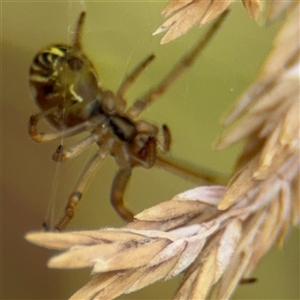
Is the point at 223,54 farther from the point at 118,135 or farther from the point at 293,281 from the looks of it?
the point at 293,281

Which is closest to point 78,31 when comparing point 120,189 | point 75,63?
point 75,63

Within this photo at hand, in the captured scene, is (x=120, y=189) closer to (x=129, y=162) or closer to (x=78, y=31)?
(x=129, y=162)

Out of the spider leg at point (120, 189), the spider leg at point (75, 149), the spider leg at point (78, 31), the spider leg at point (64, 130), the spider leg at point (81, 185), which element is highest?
the spider leg at point (78, 31)

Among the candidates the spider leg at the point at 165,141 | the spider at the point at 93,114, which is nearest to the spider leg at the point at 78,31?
the spider at the point at 93,114

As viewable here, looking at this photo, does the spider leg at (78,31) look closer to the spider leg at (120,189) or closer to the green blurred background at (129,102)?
the green blurred background at (129,102)

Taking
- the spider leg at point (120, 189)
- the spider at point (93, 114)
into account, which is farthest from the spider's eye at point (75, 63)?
the spider leg at point (120, 189)

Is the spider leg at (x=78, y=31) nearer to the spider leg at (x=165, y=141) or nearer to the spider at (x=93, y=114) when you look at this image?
the spider at (x=93, y=114)

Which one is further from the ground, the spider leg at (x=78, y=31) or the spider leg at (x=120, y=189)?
the spider leg at (x=78, y=31)

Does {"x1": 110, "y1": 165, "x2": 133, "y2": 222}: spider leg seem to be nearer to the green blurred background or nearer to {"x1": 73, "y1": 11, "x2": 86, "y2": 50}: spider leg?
the green blurred background

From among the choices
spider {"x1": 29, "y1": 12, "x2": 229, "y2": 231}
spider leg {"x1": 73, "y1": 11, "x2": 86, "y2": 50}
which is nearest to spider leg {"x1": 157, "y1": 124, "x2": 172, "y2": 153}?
spider {"x1": 29, "y1": 12, "x2": 229, "y2": 231}

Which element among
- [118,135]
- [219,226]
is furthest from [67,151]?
[219,226]
